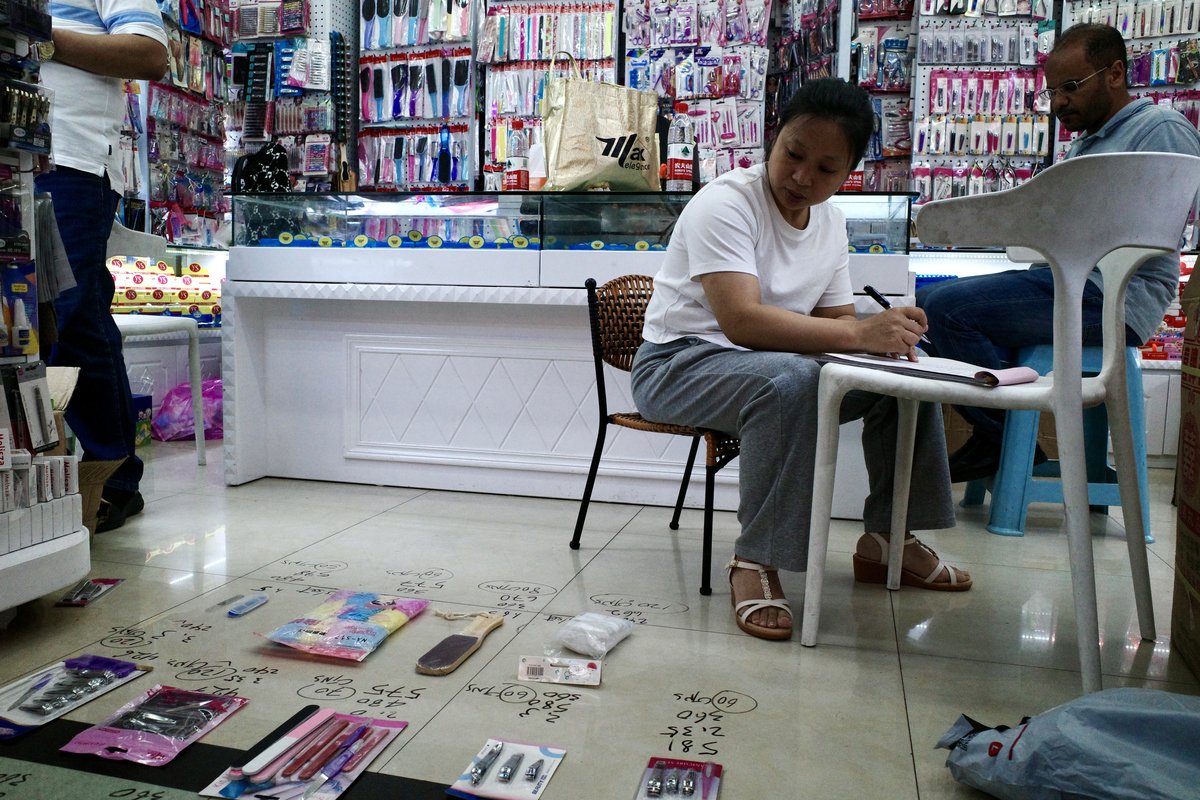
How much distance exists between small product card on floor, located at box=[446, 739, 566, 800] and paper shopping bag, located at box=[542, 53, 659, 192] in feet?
6.57

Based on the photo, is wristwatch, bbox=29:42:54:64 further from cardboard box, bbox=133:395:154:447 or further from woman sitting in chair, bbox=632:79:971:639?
cardboard box, bbox=133:395:154:447

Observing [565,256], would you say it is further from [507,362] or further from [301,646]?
[301,646]

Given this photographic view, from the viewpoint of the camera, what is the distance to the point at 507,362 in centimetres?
319

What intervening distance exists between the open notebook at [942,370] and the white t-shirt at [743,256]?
0.78 ft

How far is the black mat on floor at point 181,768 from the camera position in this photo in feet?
4.05

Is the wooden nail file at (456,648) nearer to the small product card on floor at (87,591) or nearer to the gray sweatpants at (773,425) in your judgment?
the gray sweatpants at (773,425)

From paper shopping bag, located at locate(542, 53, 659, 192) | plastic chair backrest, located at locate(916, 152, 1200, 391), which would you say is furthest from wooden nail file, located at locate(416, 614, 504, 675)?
paper shopping bag, located at locate(542, 53, 659, 192)

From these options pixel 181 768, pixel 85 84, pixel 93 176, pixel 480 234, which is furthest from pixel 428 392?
pixel 181 768

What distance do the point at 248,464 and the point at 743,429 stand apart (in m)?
2.15

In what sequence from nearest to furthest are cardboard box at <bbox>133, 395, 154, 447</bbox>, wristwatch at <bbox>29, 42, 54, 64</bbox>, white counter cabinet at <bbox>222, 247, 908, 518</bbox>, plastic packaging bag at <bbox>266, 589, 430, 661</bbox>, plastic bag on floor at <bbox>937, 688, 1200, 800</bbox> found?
plastic bag on floor at <bbox>937, 688, 1200, 800</bbox> < plastic packaging bag at <bbox>266, 589, 430, 661</bbox> < wristwatch at <bbox>29, 42, 54, 64</bbox> < white counter cabinet at <bbox>222, 247, 908, 518</bbox> < cardboard box at <bbox>133, 395, 154, 447</bbox>

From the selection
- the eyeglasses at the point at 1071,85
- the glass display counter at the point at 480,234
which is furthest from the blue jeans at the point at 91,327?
the eyeglasses at the point at 1071,85

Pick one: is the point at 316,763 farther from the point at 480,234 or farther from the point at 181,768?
the point at 480,234

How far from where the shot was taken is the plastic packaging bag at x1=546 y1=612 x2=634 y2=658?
5.73 feet

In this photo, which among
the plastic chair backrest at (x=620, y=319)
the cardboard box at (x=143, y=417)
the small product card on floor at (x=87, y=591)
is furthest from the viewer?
the cardboard box at (x=143, y=417)
